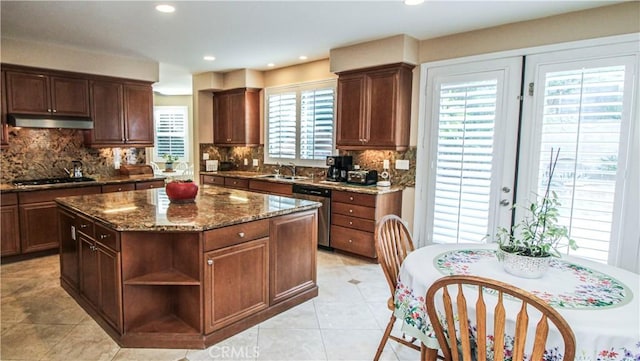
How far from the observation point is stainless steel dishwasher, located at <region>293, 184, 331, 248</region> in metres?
4.67

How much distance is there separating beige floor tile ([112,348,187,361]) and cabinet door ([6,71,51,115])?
3.59m

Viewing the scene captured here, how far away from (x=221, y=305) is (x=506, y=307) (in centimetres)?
183

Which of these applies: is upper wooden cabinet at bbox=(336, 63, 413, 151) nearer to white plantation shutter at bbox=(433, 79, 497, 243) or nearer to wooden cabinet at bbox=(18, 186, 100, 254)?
white plantation shutter at bbox=(433, 79, 497, 243)

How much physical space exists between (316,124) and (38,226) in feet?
12.1

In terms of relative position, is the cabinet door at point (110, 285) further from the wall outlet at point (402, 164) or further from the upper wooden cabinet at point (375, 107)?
the wall outlet at point (402, 164)

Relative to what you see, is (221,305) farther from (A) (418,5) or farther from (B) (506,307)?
(A) (418,5)

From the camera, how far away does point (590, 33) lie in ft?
10.6

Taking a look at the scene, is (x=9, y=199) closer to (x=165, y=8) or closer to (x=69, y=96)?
(x=69, y=96)

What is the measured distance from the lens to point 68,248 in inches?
129

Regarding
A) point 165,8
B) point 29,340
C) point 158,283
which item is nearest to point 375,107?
point 165,8

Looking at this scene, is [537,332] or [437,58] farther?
[437,58]

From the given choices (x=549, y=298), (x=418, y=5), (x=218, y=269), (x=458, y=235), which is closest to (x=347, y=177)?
(x=458, y=235)

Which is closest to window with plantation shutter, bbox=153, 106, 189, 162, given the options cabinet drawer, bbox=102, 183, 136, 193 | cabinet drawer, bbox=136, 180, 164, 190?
cabinet drawer, bbox=136, 180, 164, 190

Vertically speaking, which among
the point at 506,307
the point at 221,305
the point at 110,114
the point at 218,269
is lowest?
the point at 221,305
